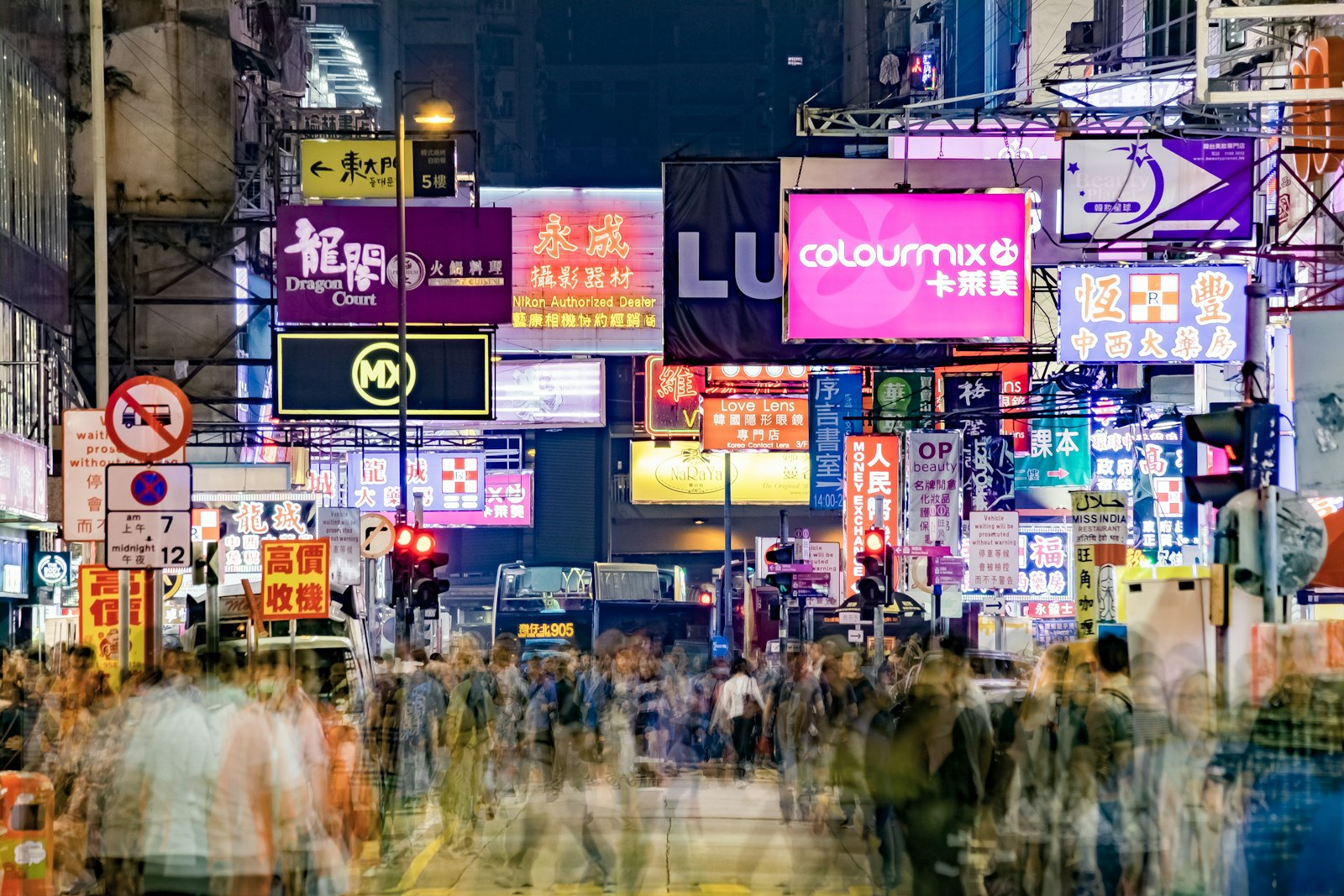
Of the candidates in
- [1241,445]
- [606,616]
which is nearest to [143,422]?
[1241,445]

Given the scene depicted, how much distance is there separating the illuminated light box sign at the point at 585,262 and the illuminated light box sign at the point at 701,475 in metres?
17.3

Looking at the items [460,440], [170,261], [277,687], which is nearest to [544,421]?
[460,440]

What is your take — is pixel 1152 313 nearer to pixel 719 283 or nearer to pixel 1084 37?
pixel 719 283

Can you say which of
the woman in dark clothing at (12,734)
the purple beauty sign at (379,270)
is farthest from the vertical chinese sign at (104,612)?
the purple beauty sign at (379,270)

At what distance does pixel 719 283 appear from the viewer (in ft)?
81.6

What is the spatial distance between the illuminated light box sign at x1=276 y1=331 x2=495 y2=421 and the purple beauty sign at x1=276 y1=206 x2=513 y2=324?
0.61 metres

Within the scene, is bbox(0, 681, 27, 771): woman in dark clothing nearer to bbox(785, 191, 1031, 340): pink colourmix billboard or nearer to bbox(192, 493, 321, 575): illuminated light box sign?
bbox(785, 191, 1031, 340): pink colourmix billboard

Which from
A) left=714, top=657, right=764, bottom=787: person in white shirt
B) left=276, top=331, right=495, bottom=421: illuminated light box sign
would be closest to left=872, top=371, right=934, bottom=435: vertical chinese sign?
left=714, top=657, right=764, bottom=787: person in white shirt

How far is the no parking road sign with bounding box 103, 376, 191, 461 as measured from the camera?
1337cm

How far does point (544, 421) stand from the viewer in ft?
165

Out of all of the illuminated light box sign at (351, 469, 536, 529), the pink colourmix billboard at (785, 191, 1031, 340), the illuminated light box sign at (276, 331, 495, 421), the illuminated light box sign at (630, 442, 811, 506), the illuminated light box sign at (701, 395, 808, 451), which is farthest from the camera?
the illuminated light box sign at (630, 442, 811, 506)

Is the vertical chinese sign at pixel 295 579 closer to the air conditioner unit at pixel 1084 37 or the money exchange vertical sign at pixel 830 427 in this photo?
the air conditioner unit at pixel 1084 37

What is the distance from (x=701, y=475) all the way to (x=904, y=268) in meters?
39.7

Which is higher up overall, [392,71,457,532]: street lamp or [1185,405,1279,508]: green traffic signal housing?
[392,71,457,532]: street lamp
